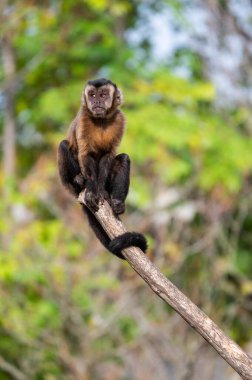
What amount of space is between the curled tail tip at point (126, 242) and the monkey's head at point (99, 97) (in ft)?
4.79

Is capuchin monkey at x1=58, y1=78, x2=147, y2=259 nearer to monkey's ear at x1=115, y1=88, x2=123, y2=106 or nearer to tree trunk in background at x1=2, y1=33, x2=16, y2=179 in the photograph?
monkey's ear at x1=115, y1=88, x2=123, y2=106

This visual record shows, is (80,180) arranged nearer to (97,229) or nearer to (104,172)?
(104,172)

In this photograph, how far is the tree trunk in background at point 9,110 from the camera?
623 inches

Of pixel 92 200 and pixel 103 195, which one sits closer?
pixel 92 200

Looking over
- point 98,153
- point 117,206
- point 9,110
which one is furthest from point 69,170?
point 9,110

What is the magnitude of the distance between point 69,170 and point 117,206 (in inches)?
25.8

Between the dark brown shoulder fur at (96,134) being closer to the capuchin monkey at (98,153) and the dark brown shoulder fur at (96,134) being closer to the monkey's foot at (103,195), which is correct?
the capuchin monkey at (98,153)

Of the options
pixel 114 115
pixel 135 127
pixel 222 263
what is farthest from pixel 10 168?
pixel 114 115

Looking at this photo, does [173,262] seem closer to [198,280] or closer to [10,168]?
[198,280]

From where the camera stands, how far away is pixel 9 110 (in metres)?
16.5

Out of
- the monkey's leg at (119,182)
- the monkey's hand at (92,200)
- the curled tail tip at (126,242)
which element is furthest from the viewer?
the monkey's leg at (119,182)

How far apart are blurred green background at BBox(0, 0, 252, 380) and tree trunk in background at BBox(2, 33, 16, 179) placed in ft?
0.12

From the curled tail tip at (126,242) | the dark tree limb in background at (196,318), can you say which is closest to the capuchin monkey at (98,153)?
the curled tail tip at (126,242)

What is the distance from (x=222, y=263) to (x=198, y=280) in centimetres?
112
